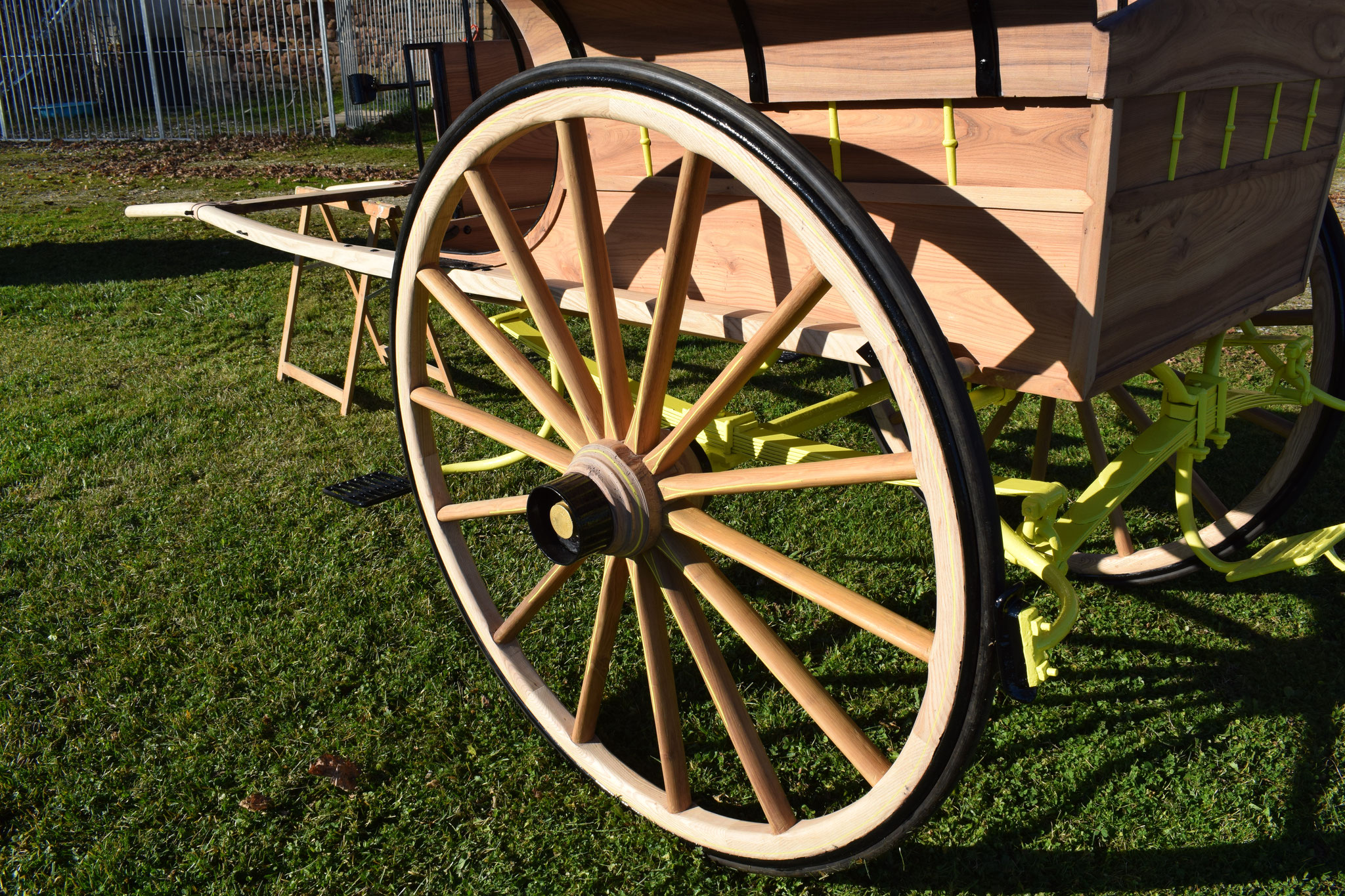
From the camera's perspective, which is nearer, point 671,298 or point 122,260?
point 671,298

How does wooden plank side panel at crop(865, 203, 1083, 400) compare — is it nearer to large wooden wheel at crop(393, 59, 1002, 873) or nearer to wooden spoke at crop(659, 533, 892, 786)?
large wooden wheel at crop(393, 59, 1002, 873)

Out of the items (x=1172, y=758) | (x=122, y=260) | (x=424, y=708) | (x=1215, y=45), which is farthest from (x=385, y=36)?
(x=1172, y=758)

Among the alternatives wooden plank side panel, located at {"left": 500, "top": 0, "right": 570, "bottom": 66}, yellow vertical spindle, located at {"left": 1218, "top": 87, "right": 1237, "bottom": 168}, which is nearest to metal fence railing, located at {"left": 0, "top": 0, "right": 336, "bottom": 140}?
wooden plank side panel, located at {"left": 500, "top": 0, "right": 570, "bottom": 66}

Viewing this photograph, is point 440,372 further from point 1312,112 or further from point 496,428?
point 1312,112

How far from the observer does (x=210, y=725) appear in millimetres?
2283

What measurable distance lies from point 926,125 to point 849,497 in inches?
74.7

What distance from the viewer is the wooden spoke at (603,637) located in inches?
73.4

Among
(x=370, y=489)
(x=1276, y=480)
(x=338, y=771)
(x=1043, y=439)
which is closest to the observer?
(x=338, y=771)

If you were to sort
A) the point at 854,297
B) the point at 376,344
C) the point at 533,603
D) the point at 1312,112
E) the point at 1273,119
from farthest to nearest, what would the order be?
the point at 376,344
the point at 533,603
the point at 1312,112
the point at 1273,119
the point at 854,297

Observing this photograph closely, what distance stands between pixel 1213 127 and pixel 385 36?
42.1ft

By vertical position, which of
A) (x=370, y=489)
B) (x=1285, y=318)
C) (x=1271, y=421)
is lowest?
(x=370, y=489)

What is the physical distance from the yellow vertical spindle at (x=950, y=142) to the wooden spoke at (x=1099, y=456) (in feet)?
3.37

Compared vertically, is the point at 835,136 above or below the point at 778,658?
above

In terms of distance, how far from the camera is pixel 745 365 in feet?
4.95
